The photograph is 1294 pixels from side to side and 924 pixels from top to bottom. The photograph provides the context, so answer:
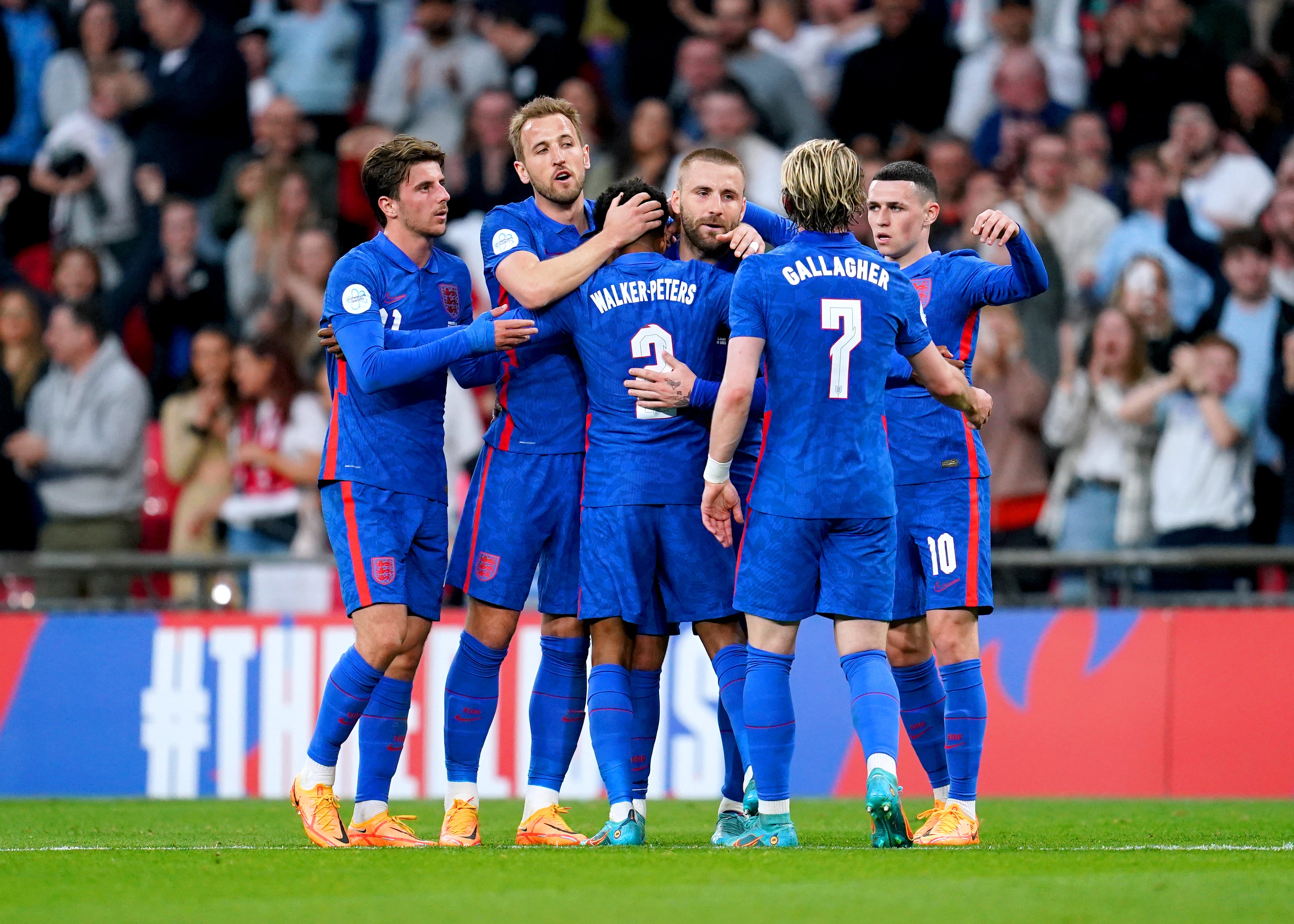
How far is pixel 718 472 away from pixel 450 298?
1632mm

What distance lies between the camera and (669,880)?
207 inches

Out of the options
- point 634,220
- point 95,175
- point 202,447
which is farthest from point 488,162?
point 634,220

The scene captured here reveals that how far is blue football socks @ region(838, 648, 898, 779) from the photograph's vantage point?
6059mm

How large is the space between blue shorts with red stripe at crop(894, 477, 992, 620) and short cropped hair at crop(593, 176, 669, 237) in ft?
4.73

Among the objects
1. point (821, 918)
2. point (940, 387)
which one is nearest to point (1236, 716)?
point (940, 387)

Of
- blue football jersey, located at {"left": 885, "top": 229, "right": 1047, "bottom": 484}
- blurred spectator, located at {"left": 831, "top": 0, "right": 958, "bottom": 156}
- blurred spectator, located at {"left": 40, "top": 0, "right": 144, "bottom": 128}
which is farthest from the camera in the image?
blurred spectator, located at {"left": 40, "top": 0, "right": 144, "bottom": 128}

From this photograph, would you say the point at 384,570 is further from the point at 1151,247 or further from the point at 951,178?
the point at 1151,247

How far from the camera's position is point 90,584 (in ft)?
39.7

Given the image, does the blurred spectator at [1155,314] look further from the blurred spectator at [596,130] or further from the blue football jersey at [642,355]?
the blue football jersey at [642,355]

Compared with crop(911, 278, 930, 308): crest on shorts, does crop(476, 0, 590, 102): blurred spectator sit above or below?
above

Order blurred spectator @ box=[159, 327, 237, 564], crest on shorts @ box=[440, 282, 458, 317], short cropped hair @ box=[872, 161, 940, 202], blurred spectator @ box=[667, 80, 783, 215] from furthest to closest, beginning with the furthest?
blurred spectator @ box=[159, 327, 237, 564] → blurred spectator @ box=[667, 80, 783, 215] → crest on shorts @ box=[440, 282, 458, 317] → short cropped hair @ box=[872, 161, 940, 202]

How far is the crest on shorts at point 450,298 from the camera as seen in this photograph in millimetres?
7168

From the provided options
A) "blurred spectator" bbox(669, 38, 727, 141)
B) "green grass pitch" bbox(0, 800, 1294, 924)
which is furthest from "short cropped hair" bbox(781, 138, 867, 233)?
"blurred spectator" bbox(669, 38, 727, 141)

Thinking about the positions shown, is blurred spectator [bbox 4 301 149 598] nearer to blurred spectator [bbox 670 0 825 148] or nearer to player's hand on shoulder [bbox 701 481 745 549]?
blurred spectator [bbox 670 0 825 148]
